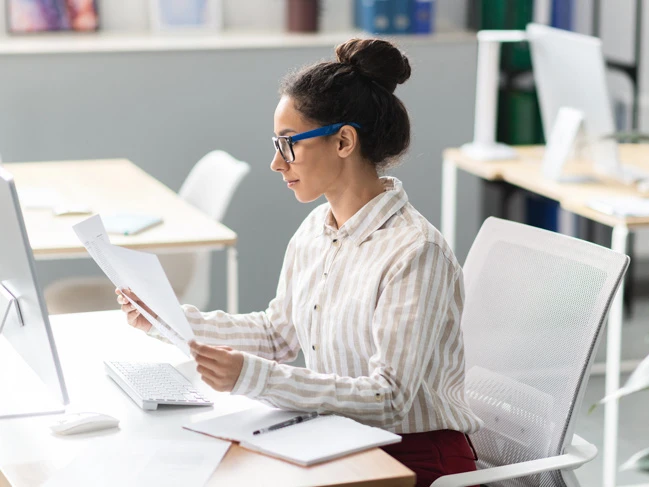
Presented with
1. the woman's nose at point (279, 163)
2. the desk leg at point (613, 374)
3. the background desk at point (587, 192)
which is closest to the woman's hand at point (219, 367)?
the woman's nose at point (279, 163)

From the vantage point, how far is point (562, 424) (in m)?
1.74

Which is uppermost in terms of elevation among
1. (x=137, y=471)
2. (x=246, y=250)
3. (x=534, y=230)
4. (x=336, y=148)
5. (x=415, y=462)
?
(x=336, y=148)

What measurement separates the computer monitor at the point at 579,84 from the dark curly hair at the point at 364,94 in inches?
65.4

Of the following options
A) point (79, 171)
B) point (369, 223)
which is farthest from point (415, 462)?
point (79, 171)

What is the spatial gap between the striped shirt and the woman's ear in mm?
95

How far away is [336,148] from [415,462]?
0.52 m

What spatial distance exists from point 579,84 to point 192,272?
1.39 meters

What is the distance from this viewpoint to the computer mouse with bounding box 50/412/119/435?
1.57 metres

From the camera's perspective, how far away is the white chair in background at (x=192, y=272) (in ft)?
10.9

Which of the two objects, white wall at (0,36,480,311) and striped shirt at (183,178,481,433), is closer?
striped shirt at (183,178,481,433)

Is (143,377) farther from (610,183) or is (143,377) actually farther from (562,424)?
(610,183)

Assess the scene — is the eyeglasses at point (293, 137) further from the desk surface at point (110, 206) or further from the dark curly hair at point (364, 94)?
the desk surface at point (110, 206)

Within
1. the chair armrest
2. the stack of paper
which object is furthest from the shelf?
the chair armrest

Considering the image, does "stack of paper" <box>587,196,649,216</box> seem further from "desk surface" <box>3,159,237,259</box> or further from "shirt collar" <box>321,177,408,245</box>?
"shirt collar" <box>321,177,408,245</box>
